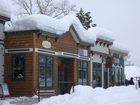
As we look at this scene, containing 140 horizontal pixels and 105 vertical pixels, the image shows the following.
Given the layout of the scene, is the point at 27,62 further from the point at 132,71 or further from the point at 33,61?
the point at 132,71

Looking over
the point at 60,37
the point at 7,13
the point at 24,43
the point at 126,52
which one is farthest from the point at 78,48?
the point at 126,52

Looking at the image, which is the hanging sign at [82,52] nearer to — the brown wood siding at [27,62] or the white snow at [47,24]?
the white snow at [47,24]

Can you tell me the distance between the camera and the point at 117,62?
48281mm

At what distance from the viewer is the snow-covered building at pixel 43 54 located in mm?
28156

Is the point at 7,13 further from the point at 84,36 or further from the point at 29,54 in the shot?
the point at 84,36

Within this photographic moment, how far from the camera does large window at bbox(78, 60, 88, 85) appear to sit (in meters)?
35.4

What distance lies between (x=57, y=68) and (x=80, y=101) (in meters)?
9.72

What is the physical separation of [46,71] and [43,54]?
1.34 m

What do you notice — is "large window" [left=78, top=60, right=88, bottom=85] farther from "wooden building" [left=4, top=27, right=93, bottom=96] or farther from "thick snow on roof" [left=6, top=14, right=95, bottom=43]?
"thick snow on roof" [left=6, top=14, right=95, bottom=43]

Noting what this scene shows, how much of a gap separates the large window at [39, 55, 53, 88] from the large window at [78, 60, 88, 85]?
5.40m

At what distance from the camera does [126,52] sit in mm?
51219

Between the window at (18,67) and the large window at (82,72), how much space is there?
785 centimetres

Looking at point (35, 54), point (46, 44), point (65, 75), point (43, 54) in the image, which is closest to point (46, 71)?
point (43, 54)

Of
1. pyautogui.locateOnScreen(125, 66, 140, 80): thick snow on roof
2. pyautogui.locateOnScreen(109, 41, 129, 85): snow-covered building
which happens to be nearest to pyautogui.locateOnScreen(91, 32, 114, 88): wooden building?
pyautogui.locateOnScreen(109, 41, 129, 85): snow-covered building
